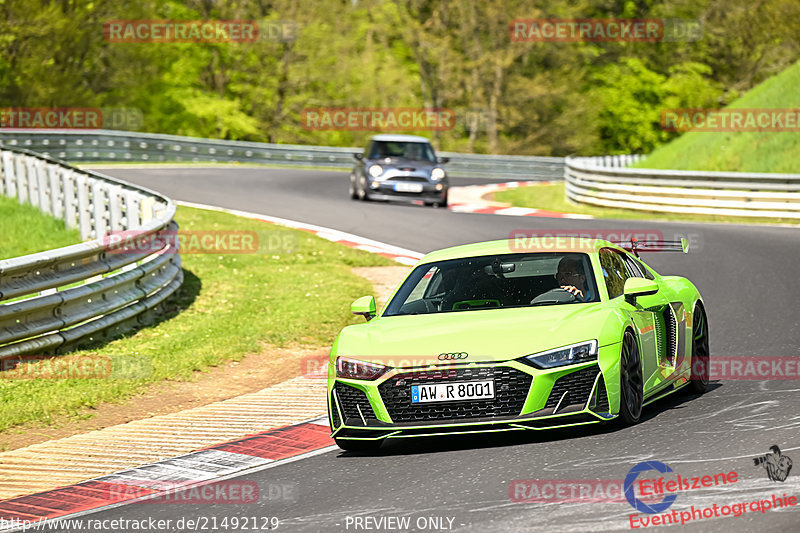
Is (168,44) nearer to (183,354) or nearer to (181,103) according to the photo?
(181,103)

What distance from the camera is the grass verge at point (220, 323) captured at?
31.2 feet

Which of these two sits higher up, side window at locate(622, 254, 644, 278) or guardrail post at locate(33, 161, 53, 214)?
side window at locate(622, 254, 644, 278)

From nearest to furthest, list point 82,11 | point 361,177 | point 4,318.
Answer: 1. point 4,318
2. point 361,177
3. point 82,11

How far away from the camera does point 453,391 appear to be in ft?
22.7

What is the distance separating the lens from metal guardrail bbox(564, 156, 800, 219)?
2289 cm

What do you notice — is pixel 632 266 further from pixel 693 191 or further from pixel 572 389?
pixel 693 191

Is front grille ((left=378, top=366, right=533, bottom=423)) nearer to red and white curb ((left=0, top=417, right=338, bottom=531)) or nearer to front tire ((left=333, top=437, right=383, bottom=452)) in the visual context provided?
front tire ((left=333, top=437, right=383, bottom=452))

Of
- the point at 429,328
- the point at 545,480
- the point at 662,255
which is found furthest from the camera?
the point at 662,255

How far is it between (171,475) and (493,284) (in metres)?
2.55

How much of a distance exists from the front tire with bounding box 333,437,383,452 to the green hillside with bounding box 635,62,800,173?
21.8 metres

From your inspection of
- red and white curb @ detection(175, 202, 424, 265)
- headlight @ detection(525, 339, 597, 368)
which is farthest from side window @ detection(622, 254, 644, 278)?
red and white curb @ detection(175, 202, 424, 265)

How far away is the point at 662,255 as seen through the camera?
17703 mm

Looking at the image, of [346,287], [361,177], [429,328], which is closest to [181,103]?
[361,177]

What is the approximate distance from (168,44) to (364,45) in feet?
63.1
